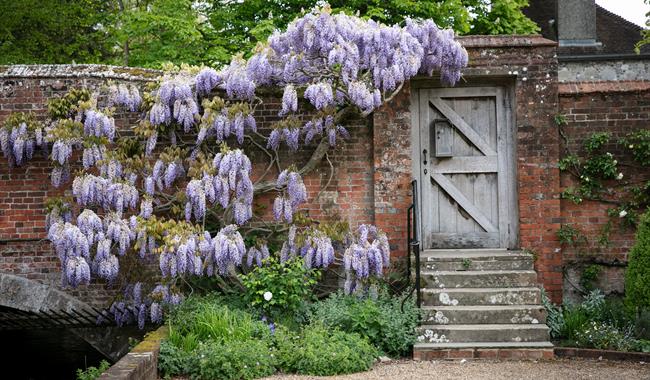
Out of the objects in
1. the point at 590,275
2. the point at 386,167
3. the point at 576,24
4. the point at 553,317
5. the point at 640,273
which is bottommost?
the point at 553,317

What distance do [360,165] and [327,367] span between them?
9.14 feet

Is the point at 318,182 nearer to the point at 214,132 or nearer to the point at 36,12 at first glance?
the point at 214,132

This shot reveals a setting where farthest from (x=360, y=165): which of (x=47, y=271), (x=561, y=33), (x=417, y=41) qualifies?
(x=561, y=33)

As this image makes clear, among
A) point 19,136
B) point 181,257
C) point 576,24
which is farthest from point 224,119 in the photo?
point 576,24

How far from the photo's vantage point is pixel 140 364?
577 cm

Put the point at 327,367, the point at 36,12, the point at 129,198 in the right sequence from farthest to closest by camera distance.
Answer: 1. the point at 36,12
2. the point at 129,198
3. the point at 327,367

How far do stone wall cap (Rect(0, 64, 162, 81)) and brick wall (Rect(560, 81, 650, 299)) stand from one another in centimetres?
478

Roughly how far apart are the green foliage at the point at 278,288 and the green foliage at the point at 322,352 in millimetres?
440

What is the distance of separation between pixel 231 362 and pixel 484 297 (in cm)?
269

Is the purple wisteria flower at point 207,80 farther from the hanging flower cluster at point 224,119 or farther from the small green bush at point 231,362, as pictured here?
the small green bush at point 231,362

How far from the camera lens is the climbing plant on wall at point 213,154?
786 centimetres

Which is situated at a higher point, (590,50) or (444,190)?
(590,50)

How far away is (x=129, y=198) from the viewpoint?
8.03m

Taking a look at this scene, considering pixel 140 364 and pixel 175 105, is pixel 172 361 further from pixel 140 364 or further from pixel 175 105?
pixel 175 105
